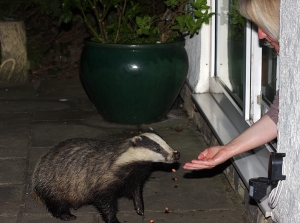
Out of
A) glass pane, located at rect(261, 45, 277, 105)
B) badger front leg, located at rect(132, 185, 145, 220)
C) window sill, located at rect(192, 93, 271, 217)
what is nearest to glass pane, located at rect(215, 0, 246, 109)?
window sill, located at rect(192, 93, 271, 217)

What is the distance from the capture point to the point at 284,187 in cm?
334

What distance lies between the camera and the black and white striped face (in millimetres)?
4406

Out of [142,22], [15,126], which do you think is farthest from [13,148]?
[142,22]

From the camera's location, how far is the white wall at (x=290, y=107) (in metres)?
2.98

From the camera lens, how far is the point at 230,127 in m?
5.45

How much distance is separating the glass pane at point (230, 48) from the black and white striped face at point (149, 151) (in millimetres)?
1447

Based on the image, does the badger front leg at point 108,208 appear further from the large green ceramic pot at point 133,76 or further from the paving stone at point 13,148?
the large green ceramic pot at point 133,76

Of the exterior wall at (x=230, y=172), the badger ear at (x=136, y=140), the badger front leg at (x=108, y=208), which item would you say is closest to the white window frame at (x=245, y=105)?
the exterior wall at (x=230, y=172)

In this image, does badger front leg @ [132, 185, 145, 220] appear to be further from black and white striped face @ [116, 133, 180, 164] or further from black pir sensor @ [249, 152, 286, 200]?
black pir sensor @ [249, 152, 286, 200]

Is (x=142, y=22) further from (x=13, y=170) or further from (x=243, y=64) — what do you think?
(x=13, y=170)

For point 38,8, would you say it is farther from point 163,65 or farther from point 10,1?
point 163,65

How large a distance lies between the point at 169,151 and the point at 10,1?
241 inches

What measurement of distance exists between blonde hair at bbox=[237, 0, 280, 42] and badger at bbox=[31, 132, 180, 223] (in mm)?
1454

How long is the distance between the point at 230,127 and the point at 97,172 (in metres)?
1.45
